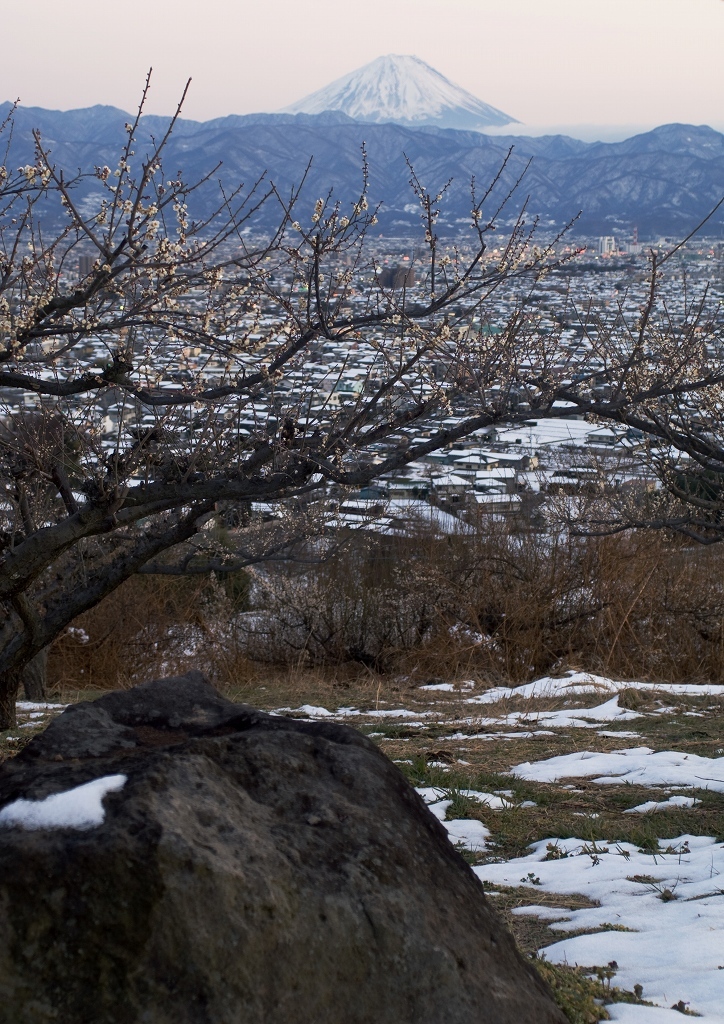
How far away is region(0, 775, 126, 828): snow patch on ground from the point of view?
231 centimetres

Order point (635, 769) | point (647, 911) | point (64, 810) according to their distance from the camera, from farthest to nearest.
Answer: point (635, 769) < point (647, 911) < point (64, 810)

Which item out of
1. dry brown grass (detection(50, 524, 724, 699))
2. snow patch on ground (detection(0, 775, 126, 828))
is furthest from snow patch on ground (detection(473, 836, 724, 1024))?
dry brown grass (detection(50, 524, 724, 699))

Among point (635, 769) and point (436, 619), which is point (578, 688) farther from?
point (436, 619)

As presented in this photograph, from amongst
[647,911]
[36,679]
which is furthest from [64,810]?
[36,679]

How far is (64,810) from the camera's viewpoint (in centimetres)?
234

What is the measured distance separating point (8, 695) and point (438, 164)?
12.7 metres

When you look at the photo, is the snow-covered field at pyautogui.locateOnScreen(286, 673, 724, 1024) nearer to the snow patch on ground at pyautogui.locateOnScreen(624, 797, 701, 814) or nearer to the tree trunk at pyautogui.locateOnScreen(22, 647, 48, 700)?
the snow patch on ground at pyautogui.locateOnScreen(624, 797, 701, 814)

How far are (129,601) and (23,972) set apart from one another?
13382mm

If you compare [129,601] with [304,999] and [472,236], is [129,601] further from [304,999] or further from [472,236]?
[304,999]

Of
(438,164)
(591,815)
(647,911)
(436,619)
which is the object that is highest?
(438,164)

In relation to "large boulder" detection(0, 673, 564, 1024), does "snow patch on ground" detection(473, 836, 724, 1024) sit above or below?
below

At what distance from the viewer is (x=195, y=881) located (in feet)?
7.23

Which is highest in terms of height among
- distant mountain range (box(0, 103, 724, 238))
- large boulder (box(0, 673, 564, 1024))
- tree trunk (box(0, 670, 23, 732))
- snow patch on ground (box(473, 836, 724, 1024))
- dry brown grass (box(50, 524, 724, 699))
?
distant mountain range (box(0, 103, 724, 238))

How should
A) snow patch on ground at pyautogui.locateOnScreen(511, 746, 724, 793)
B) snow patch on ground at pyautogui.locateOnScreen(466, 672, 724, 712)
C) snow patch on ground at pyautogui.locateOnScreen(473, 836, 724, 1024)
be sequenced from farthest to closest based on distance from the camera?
snow patch on ground at pyautogui.locateOnScreen(466, 672, 724, 712) < snow patch on ground at pyautogui.locateOnScreen(511, 746, 724, 793) < snow patch on ground at pyautogui.locateOnScreen(473, 836, 724, 1024)
